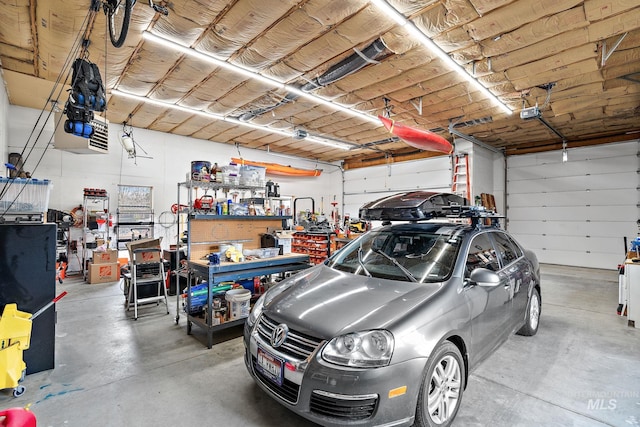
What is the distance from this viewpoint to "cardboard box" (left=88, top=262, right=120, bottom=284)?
20.9 ft

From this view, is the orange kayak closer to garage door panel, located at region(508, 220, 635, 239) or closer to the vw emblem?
garage door panel, located at region(508, 220, 635, 239)

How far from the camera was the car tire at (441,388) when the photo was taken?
5.65 ft

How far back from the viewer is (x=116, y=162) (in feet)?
24.7

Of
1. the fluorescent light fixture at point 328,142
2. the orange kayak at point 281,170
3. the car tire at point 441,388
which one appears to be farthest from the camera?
the orange kayak at point 281,170

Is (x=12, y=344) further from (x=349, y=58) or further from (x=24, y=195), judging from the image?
(x=349, y=58)

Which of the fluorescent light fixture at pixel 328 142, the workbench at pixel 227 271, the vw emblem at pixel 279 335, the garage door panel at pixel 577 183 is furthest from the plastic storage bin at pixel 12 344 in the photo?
the garage door panel at pixel 577 183

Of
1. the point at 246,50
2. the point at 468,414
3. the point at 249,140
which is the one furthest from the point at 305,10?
the point at 249,140

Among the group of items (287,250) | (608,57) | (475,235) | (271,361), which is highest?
(608,57)

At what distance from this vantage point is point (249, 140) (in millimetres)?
9359

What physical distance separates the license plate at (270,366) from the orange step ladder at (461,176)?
27.6 feet

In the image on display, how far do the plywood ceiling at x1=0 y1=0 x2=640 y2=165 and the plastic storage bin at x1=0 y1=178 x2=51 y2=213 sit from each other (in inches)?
77.3

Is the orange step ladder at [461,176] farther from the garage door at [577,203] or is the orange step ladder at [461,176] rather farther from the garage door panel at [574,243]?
the garage door panel at [574,243]

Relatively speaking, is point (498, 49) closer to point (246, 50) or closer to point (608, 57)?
point (608, 57)

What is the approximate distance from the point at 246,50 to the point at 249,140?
542cm
